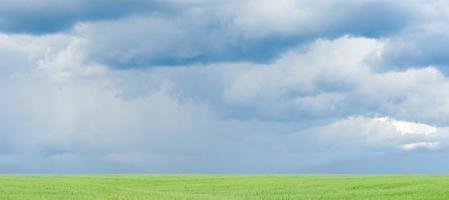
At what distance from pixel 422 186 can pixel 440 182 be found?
12.2 feet

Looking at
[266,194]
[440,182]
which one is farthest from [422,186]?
[266,194]

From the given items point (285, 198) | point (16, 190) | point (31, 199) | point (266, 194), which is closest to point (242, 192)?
point (266, 194)

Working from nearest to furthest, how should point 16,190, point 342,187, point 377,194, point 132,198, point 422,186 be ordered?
point 132,198 < point 16,190 < point 377,194 < point 422,186 < point 342,187

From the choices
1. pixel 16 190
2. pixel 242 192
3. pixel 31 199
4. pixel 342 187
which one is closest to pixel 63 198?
pixel 31 199

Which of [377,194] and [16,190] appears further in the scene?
[377,194]

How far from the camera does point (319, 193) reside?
5375 cm

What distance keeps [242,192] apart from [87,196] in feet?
57.9

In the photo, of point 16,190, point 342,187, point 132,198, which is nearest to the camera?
point 132,198

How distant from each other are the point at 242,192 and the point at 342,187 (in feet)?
28.6

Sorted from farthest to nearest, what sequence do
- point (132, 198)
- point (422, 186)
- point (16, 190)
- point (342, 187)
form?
point (342, 187)
point (422, 186)
point (16, 190)
point (132, 198)

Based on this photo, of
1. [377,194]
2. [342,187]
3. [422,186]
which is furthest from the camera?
[342,187]

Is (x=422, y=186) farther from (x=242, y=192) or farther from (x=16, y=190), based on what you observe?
(x=16, y=190)

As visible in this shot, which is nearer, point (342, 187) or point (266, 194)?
point (266, 194)

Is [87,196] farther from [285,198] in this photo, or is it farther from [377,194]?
[377,194]
